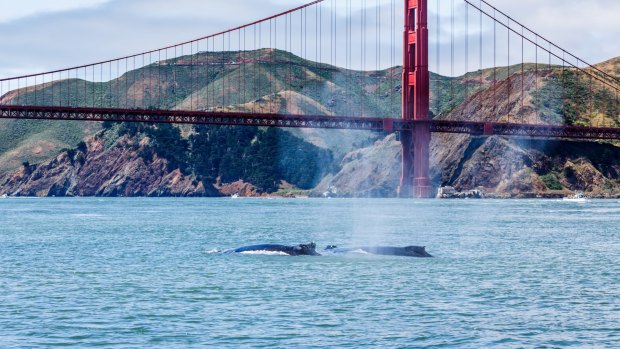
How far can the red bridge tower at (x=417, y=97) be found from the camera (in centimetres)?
16100

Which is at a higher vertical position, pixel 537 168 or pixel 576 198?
pixel 537 168

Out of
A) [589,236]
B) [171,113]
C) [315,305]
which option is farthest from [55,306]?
[171,113]

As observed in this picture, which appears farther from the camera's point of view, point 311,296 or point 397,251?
point 397,251

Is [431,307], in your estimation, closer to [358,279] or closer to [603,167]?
[358,279]

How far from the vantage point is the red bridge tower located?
528 feet

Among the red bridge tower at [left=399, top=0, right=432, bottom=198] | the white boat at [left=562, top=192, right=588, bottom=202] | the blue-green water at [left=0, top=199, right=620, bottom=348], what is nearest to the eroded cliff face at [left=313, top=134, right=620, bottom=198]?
the white boat at [left=562, top=192, right=588, bottom=202]

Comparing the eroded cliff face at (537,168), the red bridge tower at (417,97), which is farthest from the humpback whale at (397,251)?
the eroded cliff face at (537,168)

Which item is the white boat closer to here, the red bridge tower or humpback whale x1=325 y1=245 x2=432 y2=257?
the red bridge tower

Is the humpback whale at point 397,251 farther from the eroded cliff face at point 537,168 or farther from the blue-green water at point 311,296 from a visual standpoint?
the eroded cliff face at point 537,168

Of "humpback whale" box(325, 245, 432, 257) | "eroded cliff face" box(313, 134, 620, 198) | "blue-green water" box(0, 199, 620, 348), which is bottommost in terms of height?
"blue-green water" box(0, 199, 620, 348)

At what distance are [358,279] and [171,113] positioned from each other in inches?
4216

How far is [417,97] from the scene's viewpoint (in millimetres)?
165125

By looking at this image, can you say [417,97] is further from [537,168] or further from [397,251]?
[397,251]

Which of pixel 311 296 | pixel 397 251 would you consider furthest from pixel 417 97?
pixel 311 296
